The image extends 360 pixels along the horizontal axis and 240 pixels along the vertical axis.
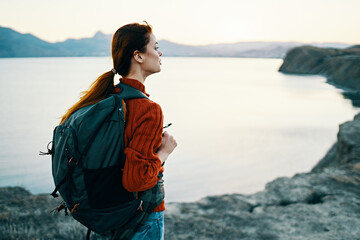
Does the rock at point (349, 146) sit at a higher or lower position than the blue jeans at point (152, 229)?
lower

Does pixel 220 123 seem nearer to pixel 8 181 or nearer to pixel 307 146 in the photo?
pixel 307 146

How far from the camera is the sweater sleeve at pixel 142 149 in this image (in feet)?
5.27

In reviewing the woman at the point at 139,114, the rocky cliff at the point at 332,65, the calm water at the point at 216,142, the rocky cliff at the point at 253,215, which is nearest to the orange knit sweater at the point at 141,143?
the woman at the point at 139,114

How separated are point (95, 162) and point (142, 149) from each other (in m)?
0.27

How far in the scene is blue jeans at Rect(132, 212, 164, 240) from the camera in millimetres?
1900

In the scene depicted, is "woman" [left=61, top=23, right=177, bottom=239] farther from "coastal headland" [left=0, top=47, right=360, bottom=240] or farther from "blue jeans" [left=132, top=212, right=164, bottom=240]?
"coastal headland" [left=0, top=47, right=360, bottom=240]

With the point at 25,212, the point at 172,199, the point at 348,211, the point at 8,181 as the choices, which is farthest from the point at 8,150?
the point at 348,211

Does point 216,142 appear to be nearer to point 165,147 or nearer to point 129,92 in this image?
point 165,147

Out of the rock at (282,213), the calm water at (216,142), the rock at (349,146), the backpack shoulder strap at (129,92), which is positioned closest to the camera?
the backpack shoulder strap at (129,92)

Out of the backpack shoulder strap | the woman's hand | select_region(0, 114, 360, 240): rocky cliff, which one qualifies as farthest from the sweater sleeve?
select_region(0, 114, 360, 240): rocky cliff

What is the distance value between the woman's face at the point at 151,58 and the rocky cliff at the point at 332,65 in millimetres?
Answer: 34572

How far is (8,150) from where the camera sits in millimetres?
14812

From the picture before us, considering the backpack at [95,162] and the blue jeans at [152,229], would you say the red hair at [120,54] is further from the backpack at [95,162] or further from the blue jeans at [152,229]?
the blue jeans at [152,229]

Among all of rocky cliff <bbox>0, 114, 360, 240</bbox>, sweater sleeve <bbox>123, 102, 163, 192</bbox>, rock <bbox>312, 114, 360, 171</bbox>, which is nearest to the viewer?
sweater sleeve <bbox>123, 102, 163, 192</bbox>
